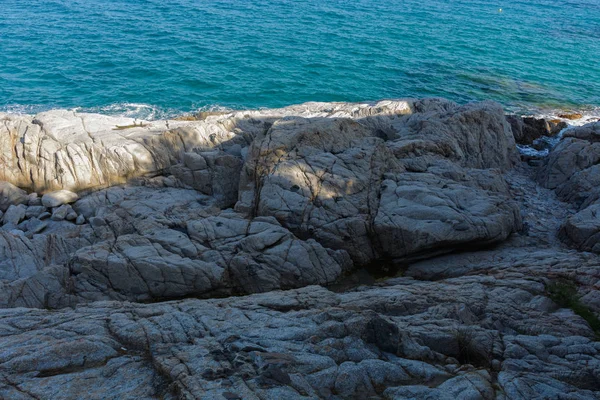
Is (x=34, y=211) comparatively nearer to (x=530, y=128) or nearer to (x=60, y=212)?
(x=60, y=212)

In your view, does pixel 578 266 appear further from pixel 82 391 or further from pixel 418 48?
pixel 418 48

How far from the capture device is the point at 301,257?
20031mm

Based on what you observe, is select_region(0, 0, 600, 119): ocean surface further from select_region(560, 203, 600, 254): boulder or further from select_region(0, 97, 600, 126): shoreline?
select_region(560, 203, 600, 254): boulder

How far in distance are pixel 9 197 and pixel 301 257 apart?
16.6 metres

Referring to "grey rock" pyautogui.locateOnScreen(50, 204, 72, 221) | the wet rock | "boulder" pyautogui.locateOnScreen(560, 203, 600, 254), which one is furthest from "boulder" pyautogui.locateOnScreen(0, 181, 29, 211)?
the wet rock

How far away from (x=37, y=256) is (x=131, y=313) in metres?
8.81

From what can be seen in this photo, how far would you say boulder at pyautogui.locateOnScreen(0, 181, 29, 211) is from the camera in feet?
84.9

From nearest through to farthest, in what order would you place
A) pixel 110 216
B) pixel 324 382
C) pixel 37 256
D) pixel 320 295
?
pixel 324 382, pixel 320 295, pixel 37 256, pixel 110 216

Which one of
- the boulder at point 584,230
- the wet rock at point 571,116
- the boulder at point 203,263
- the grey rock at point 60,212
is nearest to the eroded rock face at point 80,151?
the grey rock at point 60,212

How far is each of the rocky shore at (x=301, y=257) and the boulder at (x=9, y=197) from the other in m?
0.20

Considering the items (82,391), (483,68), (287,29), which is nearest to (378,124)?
(82,391)

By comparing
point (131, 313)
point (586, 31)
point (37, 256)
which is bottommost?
point (37, 256)

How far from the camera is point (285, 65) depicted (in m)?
51.0

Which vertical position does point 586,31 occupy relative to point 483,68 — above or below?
above
